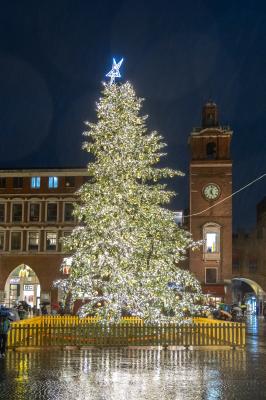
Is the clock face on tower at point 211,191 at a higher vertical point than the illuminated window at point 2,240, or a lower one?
higher

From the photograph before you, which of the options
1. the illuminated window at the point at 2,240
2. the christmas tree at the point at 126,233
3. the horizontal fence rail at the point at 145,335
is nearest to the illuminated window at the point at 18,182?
the illuminated window at the point at 2,240

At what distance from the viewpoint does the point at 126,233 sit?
1155 inches

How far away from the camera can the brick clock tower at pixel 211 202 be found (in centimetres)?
7088

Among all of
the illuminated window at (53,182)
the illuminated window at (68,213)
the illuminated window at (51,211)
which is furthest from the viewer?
the illuminated window at (53,182)

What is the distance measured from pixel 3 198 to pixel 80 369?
190 ft

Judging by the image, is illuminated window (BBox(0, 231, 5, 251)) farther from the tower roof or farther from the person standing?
the person standing

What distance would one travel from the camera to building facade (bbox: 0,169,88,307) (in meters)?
74.8

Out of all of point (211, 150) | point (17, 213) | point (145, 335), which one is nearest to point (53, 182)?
point (17, 213)

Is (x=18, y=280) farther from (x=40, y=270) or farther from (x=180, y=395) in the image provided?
(x=180, y=395)

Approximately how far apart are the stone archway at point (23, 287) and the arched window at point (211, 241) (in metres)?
21.0

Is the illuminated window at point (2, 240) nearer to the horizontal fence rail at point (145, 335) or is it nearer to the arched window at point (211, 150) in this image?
the arched window at point (211, 150)

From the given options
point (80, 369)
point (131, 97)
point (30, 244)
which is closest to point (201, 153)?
point (30, 244)

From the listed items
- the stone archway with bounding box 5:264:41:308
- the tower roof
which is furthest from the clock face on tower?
the stone archway with bounding box 5:264:41:308

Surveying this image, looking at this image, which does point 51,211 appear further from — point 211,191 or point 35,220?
point 211,191
